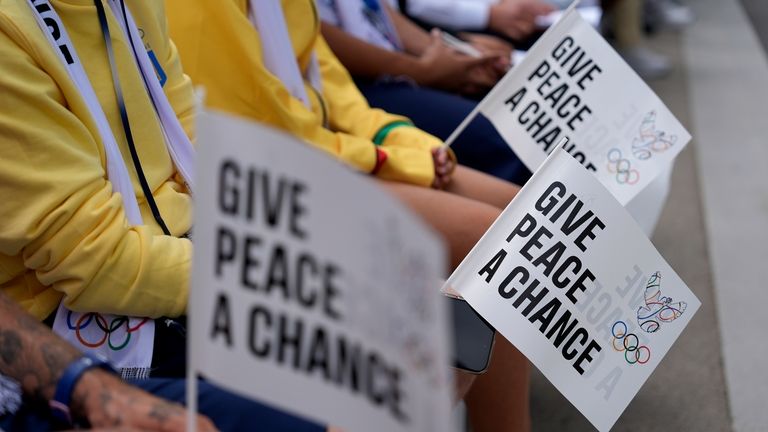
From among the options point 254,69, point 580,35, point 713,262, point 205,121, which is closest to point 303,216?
point 205,121

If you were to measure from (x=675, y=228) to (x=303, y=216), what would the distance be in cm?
256

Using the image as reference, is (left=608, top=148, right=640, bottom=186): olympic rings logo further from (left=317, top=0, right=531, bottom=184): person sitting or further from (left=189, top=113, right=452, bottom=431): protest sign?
(left=189, top=113, right=452, bottom=431): protest sign

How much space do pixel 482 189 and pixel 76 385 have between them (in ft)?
3.74

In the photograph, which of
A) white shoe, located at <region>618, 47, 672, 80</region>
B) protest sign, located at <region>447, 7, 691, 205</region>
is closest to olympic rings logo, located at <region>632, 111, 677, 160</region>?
protest sign, located at <region>447, 7, 691, 205</region>

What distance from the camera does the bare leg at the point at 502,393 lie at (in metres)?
1.84

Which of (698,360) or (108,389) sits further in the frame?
(698,360)

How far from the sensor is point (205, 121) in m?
1.00

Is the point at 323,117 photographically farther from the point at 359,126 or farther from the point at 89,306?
the point at 89,306

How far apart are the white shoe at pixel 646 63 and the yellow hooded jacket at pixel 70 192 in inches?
152

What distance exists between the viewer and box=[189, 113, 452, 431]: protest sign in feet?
3.24

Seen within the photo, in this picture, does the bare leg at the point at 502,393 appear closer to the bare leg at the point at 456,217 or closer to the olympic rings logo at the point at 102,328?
the bare leg at the point at 456,217

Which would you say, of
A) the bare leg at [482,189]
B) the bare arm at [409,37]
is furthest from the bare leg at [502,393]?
the bare arm at [409,37]

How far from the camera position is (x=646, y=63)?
5.05 metres

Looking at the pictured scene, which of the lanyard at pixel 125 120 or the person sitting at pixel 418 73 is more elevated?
the lanyard at pixel 125 120
